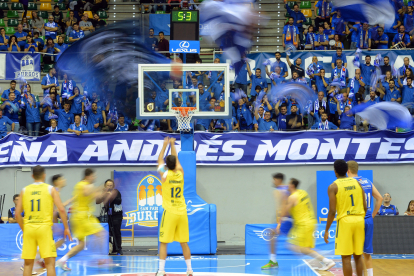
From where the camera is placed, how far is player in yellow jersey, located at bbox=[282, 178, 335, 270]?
34.6 ft

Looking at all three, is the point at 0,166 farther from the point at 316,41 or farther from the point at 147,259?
the point at 316,41

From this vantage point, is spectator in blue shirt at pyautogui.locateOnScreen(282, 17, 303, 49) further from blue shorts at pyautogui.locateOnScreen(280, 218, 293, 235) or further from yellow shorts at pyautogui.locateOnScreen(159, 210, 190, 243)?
yellow shorts at pyautogui.locateOnScreen(159, 210, 190, 243)

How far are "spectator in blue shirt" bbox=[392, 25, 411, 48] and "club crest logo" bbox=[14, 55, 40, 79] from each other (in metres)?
13.8

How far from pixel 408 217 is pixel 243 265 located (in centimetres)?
525

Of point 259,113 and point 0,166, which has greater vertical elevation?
point 259,113

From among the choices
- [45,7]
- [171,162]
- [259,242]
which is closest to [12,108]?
[45,7]

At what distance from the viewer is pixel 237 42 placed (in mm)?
16562

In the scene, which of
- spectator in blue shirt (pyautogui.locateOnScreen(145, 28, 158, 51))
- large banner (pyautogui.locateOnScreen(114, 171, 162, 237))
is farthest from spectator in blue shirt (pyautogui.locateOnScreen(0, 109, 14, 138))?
spectator in blue shirt (pyautogui.locateOnScreen(145, 28, 158, 51))

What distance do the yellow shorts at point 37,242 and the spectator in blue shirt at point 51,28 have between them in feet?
46.7

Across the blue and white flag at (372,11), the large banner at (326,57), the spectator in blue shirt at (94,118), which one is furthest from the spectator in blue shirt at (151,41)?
the blue and white flag at (372,11)

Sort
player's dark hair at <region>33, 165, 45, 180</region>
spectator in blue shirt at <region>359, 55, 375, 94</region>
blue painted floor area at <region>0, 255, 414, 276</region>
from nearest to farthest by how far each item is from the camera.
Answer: player's dark hair at <region>33, 165, 45, 180</region> < blue painted floor area at <region>0, 255, 414, 276</region> < spectator in blue shirt at <region>359, 55, 375, 94</region>

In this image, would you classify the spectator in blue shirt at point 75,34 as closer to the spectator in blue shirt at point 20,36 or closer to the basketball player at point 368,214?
the spectator in blue shirt at point 20,36

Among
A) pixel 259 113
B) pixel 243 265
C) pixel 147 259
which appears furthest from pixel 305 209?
pixel 259 113

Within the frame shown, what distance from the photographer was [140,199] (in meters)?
16.4
